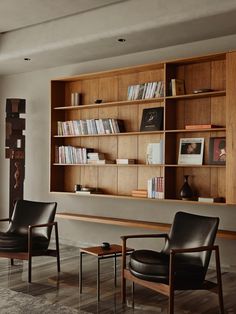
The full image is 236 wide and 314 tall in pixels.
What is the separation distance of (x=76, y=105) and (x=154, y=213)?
1937mm

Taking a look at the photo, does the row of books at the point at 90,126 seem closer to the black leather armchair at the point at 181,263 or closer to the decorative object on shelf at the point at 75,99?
the decorative object on shelf at the point at 75,99

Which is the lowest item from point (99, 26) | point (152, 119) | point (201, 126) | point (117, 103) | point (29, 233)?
point (29, 233)

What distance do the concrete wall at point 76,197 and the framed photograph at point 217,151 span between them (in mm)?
584

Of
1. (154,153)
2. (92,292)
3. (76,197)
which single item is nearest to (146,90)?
(154,153)

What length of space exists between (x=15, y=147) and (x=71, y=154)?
0.96 meters

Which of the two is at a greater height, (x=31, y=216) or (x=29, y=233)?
(x=31, y=216)

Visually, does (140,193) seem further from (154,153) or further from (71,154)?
(71,154)

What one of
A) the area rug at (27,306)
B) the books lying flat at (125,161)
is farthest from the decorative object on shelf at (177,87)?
the area rug at (27,306)

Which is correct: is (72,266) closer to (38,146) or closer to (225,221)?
(225,221)

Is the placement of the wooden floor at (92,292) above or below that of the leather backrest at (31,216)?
below

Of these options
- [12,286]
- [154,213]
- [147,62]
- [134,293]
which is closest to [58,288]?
[12,286]

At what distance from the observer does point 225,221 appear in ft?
17.3

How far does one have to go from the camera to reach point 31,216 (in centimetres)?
558

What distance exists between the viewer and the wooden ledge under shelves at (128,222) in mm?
4941
